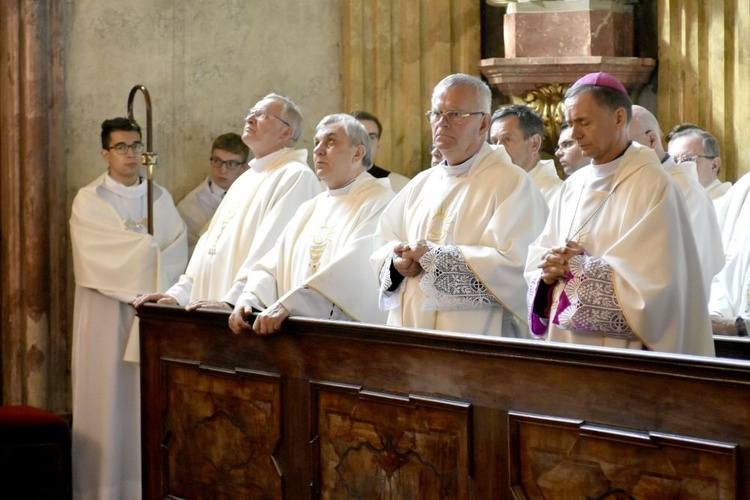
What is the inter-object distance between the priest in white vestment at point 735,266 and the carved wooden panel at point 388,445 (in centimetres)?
182

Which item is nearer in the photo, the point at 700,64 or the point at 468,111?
the point at 468,111

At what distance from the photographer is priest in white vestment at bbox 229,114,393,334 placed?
5160mm

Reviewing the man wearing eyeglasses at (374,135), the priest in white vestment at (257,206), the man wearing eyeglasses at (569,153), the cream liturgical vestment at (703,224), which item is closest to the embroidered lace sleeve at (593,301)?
the cream liturgical vestment at (703,224)

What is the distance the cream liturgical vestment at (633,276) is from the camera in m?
4.02

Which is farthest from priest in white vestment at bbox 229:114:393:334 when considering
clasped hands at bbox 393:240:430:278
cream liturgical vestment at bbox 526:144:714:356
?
cream liturgical vestment at bbox 526:144:714:356

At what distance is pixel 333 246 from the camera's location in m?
5.49

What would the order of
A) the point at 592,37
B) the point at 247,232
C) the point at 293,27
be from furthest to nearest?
1. the point at 293,27
2. the point at 592,37
3. the point at 247,232

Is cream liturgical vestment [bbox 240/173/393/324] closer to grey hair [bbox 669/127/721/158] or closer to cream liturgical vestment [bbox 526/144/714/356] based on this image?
cream liturgical vestment [bbox 526/144/714/356]

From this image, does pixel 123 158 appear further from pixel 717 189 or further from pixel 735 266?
pixel 735 266

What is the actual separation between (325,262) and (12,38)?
9.53 ft

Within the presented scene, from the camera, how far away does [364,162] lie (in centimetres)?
568

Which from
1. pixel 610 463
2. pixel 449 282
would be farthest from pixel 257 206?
pixel 610 463

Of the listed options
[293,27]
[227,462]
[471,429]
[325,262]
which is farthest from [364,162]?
[293,27]

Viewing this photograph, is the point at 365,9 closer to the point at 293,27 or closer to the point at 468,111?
the point at 293,27
